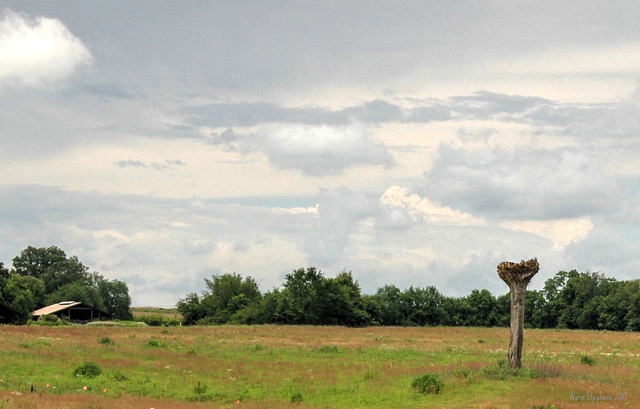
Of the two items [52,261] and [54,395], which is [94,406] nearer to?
[54,395]

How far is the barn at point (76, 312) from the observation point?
339 ft

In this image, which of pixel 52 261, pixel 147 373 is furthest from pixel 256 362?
pixel 52 261

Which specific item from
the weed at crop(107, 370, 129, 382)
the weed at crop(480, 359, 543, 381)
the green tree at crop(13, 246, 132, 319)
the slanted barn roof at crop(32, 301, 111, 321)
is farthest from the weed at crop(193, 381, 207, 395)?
the green tree at crop(13, 246, 132, 319)

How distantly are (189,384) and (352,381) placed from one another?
7.08 metres

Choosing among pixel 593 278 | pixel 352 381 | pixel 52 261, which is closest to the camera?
pixel 352 381

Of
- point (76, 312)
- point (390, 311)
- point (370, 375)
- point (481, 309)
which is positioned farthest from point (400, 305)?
point (370, 375)

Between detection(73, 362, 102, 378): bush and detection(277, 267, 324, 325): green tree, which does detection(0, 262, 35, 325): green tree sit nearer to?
detection(277, 267, 324, 325): green tree

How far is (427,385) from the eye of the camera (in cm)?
2206

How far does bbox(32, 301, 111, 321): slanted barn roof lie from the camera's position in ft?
342

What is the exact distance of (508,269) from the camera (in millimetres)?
25266

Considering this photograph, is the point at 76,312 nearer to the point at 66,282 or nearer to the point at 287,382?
the point at 66,282

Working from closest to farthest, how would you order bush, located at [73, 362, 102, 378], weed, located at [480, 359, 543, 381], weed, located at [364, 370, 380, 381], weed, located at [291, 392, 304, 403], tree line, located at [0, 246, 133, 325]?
weed, located at [291, 392, 304, 403], weed, located at [480, 359, 543, 381], weed, located at [364, 370, 380, 381], bush, located at [73, 362, 102, 378], tree line, located at [0, 246, 133, 325]

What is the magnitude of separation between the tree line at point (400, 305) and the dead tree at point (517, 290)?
217ft

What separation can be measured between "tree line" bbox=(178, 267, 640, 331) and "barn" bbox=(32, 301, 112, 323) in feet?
56.7
